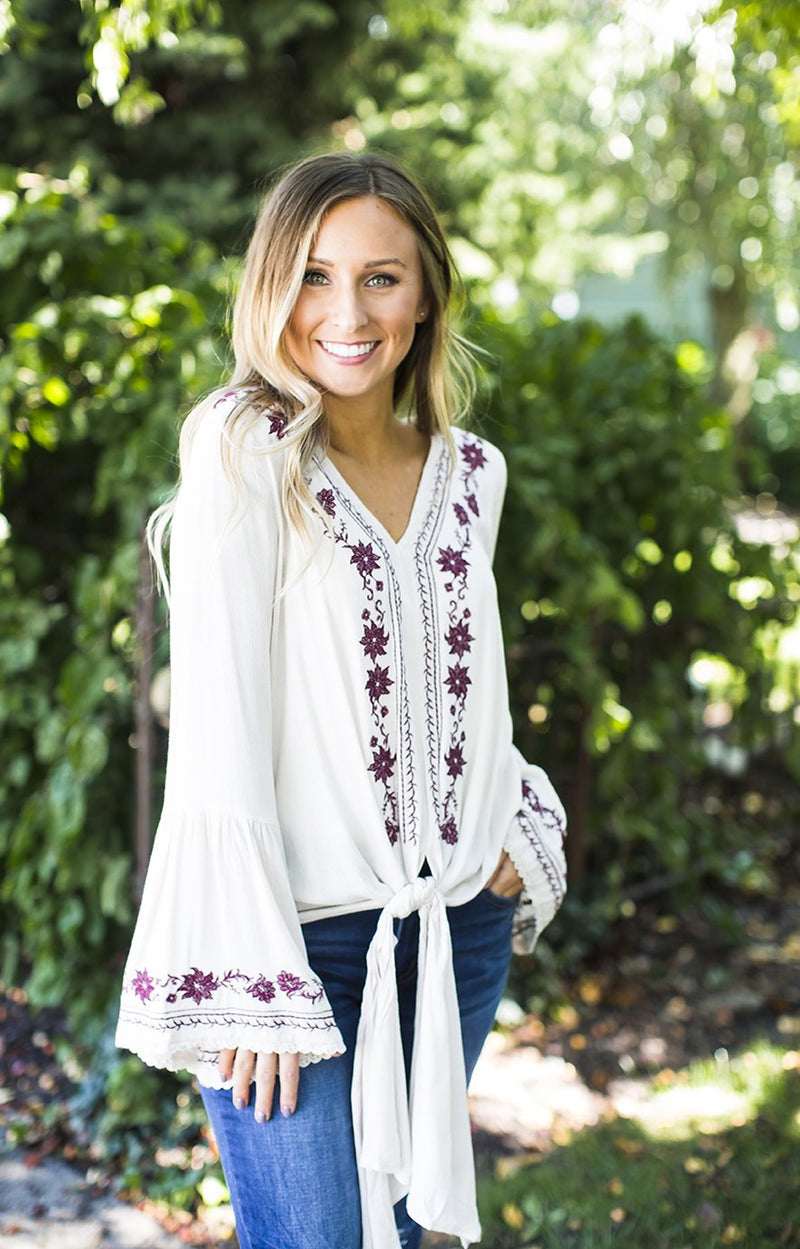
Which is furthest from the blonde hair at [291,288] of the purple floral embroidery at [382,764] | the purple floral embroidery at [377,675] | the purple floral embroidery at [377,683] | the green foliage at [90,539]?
the green foliage at [90,539]

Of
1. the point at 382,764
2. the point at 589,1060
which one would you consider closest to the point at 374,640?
the point at 382,764

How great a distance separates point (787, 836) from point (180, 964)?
162 inches

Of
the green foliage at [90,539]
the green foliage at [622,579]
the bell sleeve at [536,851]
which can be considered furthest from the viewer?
the green foliage at [622,579]

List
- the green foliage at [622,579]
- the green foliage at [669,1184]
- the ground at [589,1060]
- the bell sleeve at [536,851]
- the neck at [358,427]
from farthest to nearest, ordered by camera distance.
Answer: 1. the green foliage at [622,579]
2. the ground at [589,1060]
3. the green foliage at [669,1184]
4. the bell sleeve at [536,851]
5. the neck at [358,427]

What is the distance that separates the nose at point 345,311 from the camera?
1721 mm

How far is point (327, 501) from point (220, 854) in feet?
1.70

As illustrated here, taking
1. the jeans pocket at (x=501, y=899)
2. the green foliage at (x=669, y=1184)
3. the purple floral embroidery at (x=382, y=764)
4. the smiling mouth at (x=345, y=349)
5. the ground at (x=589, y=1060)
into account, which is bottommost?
the green foliage at (x=669, y=1184)

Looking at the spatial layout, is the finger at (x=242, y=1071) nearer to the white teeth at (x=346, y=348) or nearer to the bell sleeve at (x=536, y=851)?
the bell sleeve at (x=536, y=851)

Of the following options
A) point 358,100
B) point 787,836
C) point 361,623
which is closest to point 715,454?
point 787,836

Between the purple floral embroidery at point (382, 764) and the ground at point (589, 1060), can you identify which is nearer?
the purple floral embroidery at point (382, 764)

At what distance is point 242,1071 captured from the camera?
156cm

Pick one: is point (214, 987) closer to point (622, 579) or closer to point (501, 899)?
point (501, 899)

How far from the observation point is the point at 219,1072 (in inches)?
62.4

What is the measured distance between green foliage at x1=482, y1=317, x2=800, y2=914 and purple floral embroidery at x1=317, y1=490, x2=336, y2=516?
1.69 metres
